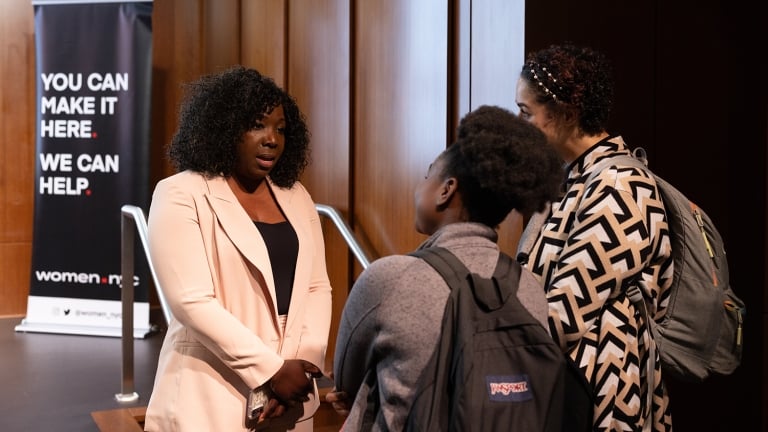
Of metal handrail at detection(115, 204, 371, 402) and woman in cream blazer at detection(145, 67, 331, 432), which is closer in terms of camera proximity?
woman in cream blazer at detection(145, 67, 331, 432)

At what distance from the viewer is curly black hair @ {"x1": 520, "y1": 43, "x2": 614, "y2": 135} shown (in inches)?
77.2

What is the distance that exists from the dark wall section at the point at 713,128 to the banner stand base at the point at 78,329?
3407mm

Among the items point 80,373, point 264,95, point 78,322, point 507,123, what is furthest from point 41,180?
point 507,123

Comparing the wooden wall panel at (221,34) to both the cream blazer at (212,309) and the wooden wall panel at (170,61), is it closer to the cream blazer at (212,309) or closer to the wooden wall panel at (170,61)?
the wooden wall panel at (170,61)

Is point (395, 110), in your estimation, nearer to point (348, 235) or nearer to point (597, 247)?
point (348, 235)

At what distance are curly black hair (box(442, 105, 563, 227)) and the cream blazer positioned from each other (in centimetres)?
75

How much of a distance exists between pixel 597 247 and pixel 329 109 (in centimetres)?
285

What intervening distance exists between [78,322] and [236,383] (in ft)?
12.3

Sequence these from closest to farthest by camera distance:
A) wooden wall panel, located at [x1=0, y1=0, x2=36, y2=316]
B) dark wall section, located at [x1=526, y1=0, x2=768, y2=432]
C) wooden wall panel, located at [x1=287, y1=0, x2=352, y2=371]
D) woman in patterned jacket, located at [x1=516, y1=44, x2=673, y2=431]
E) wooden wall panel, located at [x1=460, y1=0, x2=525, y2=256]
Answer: woman in patterned jacket, located at [x1=516, y1=44, x2=673, y2=431] → wooden wall panel, located at [x1=460, y1=0, x2=525, y2=256] → dark wall section, located at [x1=526, y1=0, x2=768, y2=432] → wooden wall panel, located at [x1=287, y1=0, x2=352, y2=371] → wooden wall panel, located at [x1=0, y1=0, x2=36, y2=316]

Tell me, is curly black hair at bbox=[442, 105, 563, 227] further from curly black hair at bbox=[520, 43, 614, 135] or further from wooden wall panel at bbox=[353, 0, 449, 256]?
wooden wall panel at bbox=[353, 0, 449, 256]

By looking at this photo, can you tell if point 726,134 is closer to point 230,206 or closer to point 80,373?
point 230,206

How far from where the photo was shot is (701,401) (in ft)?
10.4

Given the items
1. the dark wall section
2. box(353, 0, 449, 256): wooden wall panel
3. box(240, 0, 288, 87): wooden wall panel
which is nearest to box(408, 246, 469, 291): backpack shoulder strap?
the dark wall section

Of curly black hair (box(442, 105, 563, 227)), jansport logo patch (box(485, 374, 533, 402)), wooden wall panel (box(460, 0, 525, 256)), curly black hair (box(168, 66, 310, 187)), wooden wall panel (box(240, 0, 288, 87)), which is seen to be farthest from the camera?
wooden wall panel (box(240, 0, 288, 87))
